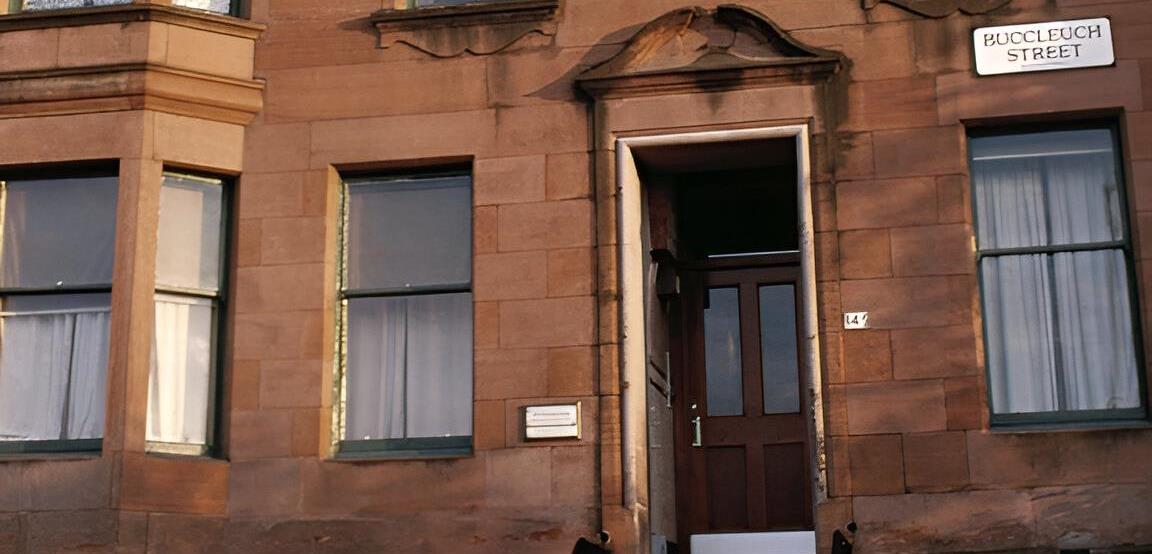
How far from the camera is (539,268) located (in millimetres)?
11219

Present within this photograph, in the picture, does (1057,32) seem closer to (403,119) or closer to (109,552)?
(403,119)

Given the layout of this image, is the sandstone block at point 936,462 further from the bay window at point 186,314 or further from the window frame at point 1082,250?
the bay window at point 186,314

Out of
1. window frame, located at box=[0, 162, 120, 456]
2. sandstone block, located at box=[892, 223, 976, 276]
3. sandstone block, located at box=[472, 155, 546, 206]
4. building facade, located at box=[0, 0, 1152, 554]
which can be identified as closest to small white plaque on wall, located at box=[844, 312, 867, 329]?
building facade, located at box=[0, 0, 1152, 554]

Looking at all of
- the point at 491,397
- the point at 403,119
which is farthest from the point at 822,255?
the point at 403,119

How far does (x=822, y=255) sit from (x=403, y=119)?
3.28m

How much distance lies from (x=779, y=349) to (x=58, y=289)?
5640mm

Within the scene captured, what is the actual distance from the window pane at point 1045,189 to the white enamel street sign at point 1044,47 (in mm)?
504

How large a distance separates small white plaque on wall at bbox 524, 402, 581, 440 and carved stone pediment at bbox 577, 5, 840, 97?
232cm

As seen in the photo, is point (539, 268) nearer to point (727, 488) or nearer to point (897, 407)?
point (727, 488)

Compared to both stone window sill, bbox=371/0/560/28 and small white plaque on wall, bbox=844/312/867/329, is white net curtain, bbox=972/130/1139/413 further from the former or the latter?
stone window sill, bbox=371/0/560/28

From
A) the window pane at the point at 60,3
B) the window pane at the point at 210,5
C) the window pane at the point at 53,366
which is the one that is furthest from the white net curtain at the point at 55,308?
the window pane at the point at 210,5

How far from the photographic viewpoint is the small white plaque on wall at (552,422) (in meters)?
10.9

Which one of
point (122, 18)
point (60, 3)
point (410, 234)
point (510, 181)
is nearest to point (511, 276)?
point (510, 181)

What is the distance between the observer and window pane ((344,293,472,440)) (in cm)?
1136
